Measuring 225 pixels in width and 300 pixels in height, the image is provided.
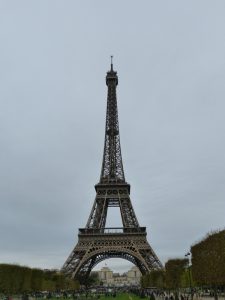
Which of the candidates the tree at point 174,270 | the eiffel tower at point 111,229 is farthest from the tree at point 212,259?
the eiffel tower at point 111,229

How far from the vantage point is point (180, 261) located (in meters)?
66.3

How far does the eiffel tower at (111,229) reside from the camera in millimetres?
86163

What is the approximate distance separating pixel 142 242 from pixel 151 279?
363 inches

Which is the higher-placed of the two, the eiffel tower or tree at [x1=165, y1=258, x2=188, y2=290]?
the eiffel tower

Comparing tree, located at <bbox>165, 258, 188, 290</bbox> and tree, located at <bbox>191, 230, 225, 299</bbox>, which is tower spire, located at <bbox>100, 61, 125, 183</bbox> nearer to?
tree, located at <bbox>165, 258, 188, 290</bbox>

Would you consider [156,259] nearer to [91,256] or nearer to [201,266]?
[91,256]

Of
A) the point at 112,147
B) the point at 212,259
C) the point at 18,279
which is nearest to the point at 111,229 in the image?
the point at 112,147

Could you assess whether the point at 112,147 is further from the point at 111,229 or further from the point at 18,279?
Result: the point at 18,279

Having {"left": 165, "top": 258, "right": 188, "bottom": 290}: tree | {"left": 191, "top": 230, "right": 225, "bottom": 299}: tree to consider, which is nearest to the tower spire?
{"left": 165, "top": 258, "right": 188, "bottom": 290}: tree

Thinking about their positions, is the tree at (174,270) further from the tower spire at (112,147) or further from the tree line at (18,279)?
the tower spire at (112,147)

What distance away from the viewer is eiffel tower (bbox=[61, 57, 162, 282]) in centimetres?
8616

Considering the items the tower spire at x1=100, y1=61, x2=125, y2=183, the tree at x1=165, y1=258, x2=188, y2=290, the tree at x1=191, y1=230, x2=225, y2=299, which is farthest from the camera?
the tower spire at x1=100, y1=61, x2=125, y2=183

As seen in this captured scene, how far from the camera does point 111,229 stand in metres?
92.0

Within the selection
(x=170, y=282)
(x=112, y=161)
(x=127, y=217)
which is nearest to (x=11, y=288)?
(x=170, y=282)
